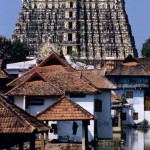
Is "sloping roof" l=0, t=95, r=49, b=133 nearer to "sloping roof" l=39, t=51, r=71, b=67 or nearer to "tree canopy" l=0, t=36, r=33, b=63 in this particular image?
"sloping roof" l=39, t=51, r=71, b=67

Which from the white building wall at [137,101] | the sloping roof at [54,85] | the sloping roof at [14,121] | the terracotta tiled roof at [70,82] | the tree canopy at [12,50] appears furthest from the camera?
the tree canopy at [12,50]

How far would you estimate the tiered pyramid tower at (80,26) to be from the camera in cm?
10950

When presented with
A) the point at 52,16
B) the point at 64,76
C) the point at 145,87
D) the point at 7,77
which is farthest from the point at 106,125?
the point at 52,16

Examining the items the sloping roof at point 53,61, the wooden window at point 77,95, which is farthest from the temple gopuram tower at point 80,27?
the wooden window at point 77,95

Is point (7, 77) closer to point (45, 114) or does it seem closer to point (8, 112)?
point (45, 114)

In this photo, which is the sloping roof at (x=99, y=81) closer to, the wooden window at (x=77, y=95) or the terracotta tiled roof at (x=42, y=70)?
the terracotta tiled roof at (x=42, y=70)

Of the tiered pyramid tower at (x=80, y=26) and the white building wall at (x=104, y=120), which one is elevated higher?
the tiered pyramid tower at (x=80, y=26)

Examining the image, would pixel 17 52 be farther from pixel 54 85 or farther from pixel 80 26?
pixel 54 85

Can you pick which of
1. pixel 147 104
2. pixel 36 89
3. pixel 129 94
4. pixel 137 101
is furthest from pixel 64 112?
pixel 147 104

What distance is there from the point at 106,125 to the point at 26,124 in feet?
79.2

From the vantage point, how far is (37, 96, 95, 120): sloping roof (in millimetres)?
31047

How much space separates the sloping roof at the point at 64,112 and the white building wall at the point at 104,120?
11.1 meters

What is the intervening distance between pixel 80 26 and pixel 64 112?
8049cm

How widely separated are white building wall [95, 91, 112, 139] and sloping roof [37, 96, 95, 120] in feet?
36.6
